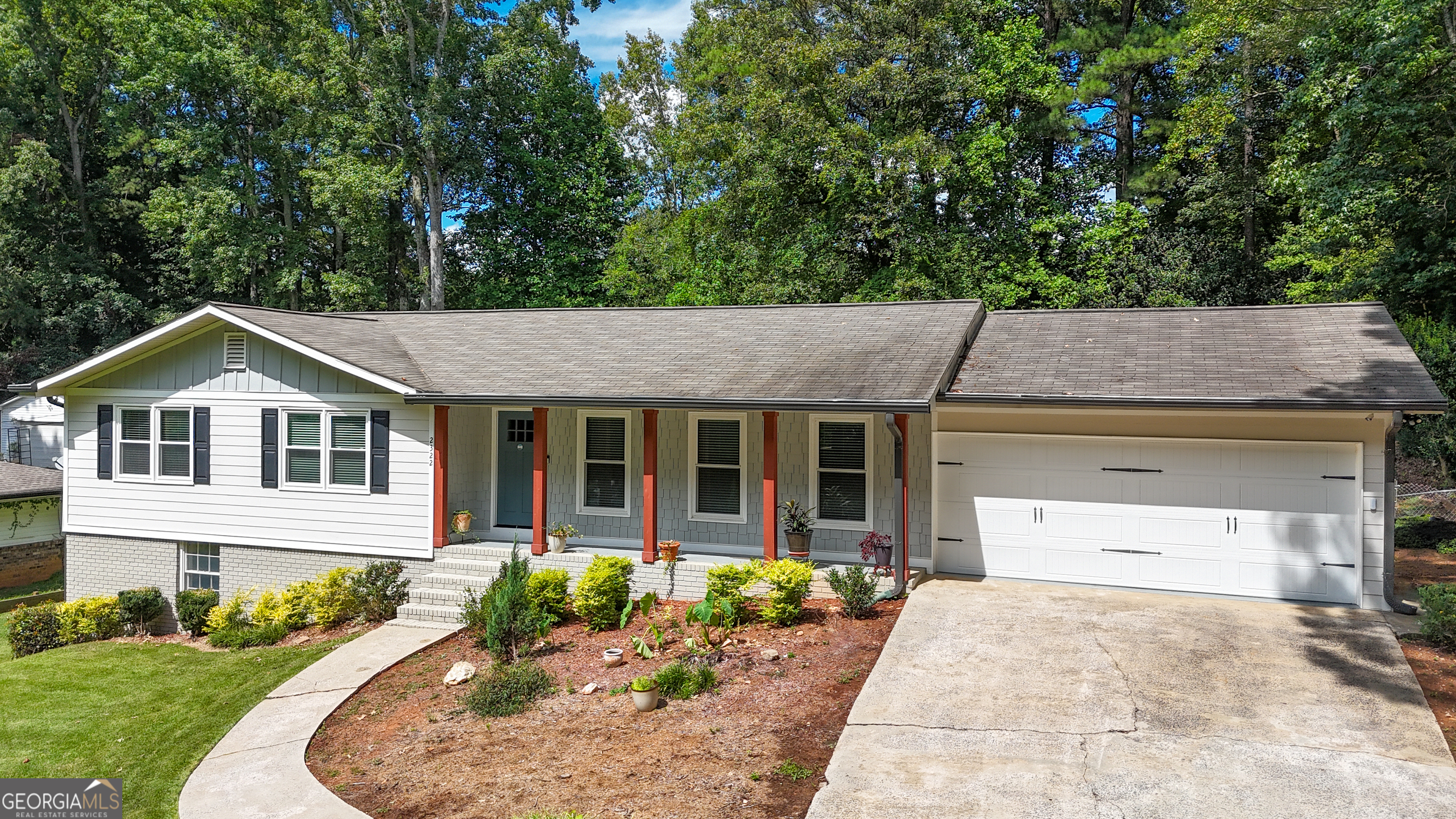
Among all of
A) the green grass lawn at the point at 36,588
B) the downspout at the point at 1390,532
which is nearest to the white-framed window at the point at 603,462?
the downspout at the point at 1390,532

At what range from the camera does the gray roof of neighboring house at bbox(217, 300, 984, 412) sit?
10.6 metres

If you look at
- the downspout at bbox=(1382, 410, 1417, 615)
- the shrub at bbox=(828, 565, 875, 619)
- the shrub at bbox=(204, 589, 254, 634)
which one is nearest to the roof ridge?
the downspout at bbox=(1382, 410, 1417, 615)

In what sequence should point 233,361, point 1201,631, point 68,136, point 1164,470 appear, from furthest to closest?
point 68,136 → point 233,361 → point 1164,470 → point 1201,631

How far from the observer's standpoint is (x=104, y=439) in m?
13.7

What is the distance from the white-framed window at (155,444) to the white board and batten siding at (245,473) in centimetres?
14

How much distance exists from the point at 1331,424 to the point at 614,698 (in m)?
8.60

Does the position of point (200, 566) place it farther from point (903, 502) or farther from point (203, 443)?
point (903, 502)

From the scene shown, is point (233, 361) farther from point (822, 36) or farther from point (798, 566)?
point (822, 36)

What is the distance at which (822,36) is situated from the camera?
73.1 ft

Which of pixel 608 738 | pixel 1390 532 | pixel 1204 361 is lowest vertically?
pixel 608 738

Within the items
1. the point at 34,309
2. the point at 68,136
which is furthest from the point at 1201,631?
the point at 68,136

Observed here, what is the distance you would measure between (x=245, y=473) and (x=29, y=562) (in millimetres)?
10870

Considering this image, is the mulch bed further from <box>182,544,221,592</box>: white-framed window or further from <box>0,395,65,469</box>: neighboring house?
<box>0,395,65,469</box>: neighboring house

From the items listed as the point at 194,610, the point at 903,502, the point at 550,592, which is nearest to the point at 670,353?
the point at 550,592
